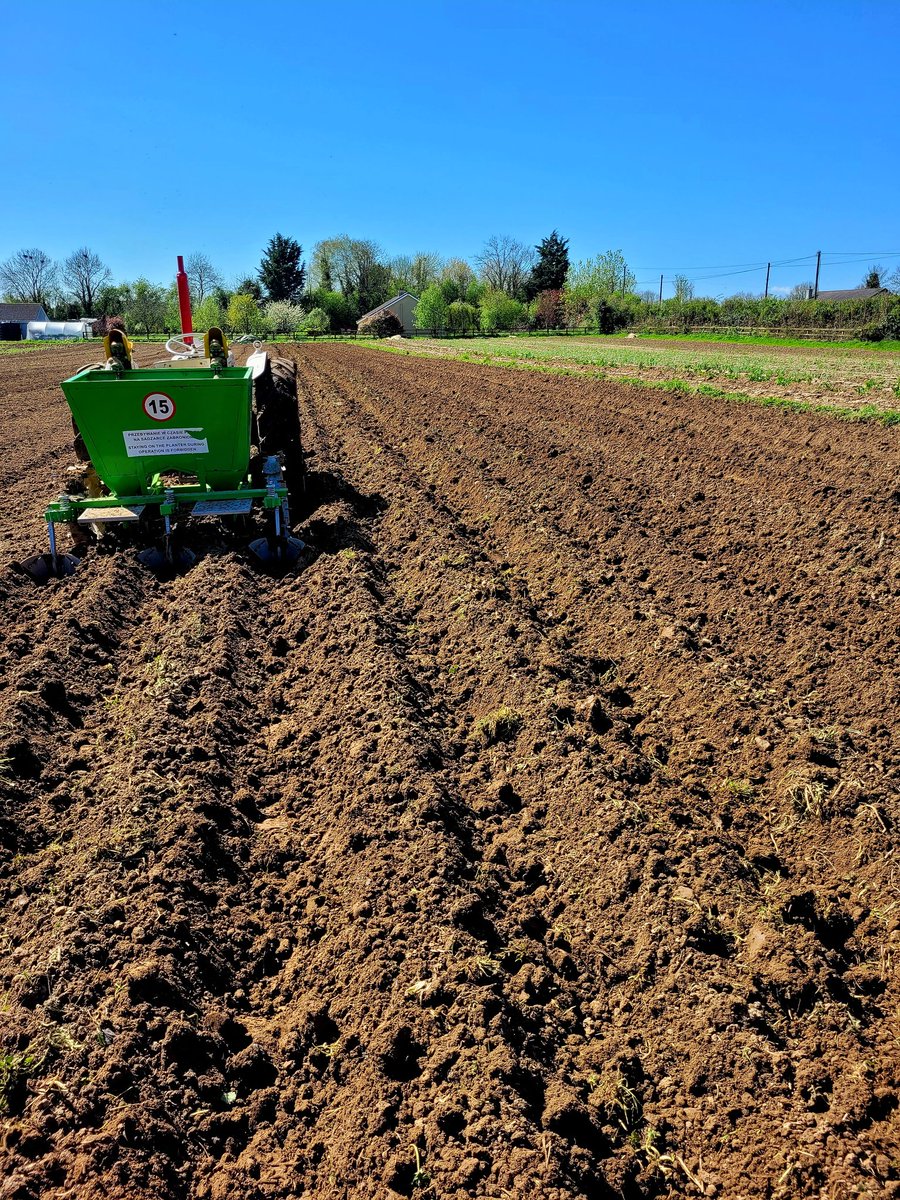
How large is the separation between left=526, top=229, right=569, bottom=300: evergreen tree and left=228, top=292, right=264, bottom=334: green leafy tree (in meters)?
30.7

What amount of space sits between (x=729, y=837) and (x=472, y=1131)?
78.4 inches

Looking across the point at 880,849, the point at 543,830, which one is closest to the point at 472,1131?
the point at 543,830

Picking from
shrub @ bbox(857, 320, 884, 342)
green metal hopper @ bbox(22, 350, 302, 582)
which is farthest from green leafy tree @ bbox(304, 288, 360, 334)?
green metal hopper @ bbox(22, 350, 302, 582)

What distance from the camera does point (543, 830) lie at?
12.9ft

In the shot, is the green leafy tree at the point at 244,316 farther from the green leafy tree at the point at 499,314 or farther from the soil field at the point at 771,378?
the soil field at the point at 771,378

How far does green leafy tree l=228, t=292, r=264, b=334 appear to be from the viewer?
62.2 m

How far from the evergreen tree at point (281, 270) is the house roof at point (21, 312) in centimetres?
2447

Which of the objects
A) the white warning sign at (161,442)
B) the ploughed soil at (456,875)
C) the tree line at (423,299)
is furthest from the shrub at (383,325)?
the ploughed soil at (456,875)

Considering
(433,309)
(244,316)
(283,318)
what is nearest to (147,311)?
(244,316)

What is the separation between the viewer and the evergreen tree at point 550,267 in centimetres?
8288

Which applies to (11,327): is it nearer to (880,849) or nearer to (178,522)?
(178,522)

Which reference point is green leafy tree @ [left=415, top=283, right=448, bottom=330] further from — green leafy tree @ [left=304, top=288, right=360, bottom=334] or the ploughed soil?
the ploughed soil

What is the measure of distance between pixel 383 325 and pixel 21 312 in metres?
45.1

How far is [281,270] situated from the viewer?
3174 inches
